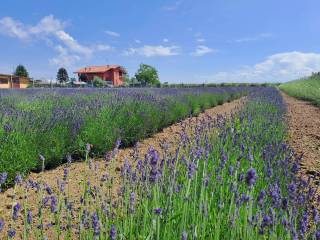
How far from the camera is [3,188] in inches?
161

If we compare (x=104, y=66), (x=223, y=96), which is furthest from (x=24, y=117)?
(x=104, y=66)

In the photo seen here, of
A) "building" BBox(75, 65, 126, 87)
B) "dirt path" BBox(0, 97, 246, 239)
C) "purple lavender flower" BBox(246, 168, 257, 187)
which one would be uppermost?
"building" BBox(75, 65, 126, 87)

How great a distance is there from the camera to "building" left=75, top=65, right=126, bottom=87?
68.9 metres

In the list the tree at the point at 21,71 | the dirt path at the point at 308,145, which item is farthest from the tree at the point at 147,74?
the dirt path at the point at 308,145

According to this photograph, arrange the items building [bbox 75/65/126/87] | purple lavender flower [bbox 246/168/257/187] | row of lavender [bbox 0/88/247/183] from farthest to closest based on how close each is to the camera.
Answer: building [bbox 75/65/126/87]
row of lavender [bbox 0/88/247/183]
purple lavender flower [bbox 246/168/257/187]

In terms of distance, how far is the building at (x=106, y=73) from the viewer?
68938mm

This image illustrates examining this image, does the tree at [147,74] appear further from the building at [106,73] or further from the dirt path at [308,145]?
the dirt path at [308,145]

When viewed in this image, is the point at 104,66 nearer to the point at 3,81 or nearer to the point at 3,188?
the point at 3,81

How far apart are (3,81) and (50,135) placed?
42873 millimetres

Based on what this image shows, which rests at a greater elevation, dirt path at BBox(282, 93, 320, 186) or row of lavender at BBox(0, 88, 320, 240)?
row of lavender at BBox(0, 88, 320, 240)

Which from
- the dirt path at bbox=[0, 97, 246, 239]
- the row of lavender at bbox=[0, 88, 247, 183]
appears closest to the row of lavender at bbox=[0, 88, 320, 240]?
the dirt path at bbox=[0, 97, 246, 239]

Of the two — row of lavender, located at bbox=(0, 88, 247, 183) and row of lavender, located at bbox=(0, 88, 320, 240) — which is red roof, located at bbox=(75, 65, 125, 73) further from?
row of lavender, located at bbox=(0, 88, 320, 240)

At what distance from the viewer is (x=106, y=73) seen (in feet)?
228

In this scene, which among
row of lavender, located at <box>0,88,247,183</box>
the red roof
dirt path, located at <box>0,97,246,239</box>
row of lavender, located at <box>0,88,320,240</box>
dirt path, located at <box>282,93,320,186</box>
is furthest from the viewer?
the red roof
